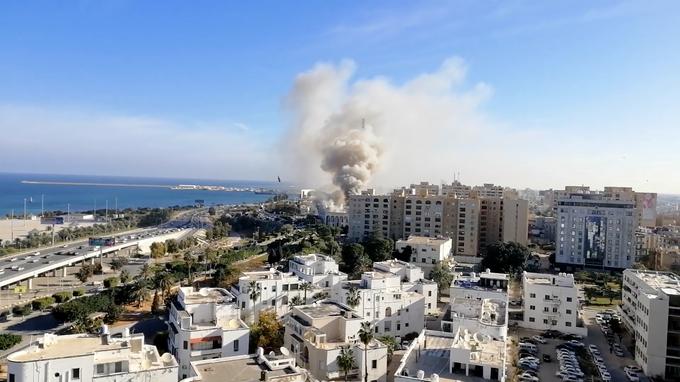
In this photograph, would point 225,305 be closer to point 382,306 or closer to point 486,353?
point 382,306

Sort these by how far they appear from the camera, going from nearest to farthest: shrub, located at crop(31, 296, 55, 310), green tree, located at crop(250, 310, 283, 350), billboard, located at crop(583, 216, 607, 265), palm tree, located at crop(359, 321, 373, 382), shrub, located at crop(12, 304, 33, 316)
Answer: palm tree, located at crop(359, 321, 373, 382)
green tree, located at crop(250, 310, 283, 350)
shrub, located at crop(12, 304, 33, 316)
shrub, located at crop(31, 296, 55, 310)
billboard, located at crop(583, 216, 607, 265)

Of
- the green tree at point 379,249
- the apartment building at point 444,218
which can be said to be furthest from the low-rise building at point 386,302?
the apartment building at point 444,218

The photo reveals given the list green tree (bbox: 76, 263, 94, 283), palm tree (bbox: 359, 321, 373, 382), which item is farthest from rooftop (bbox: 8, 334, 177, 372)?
green tree (bbox: 76, 263, 94, 283)

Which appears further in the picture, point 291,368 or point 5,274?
point 5,274

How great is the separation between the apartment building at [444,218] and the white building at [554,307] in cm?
2163

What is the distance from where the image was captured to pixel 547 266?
48.2 m

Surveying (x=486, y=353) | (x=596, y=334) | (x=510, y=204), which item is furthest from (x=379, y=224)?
(x=486, y=353)

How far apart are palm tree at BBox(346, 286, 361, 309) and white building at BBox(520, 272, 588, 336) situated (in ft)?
32.4

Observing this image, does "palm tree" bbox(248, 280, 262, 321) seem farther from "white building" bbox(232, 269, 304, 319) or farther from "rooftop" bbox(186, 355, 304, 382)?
"rooftop" bbox(186, 355, 304, 382)

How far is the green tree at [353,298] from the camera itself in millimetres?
23578

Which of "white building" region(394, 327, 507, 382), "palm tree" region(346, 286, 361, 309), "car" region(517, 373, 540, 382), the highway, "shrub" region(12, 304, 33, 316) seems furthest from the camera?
the highway

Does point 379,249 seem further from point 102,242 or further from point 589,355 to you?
point 102,242

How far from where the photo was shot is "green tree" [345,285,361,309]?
928 inches

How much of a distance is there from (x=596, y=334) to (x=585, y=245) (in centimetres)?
2102
